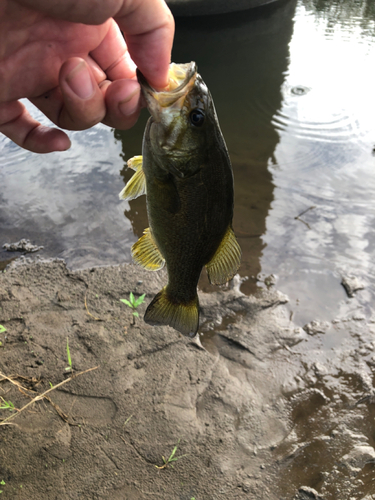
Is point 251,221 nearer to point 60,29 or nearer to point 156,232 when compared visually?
point 156,232

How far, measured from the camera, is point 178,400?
319cm

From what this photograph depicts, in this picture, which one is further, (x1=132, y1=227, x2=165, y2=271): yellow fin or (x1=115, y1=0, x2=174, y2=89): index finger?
(x1=132, y1=227, x2=165, y2=271): yellow fin

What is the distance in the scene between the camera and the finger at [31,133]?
6.91 ft

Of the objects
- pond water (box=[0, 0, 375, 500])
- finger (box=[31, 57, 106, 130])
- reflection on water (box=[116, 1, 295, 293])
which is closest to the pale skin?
finger (box=[31, 57, 106, 130])

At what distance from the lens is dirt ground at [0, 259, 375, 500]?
9.02ft

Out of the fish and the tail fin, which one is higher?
the fish

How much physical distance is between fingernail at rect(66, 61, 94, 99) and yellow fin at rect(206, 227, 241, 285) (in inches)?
35.8

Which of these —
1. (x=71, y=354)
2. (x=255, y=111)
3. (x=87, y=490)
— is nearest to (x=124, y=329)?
(x=71, y=354)

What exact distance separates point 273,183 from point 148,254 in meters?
4.18

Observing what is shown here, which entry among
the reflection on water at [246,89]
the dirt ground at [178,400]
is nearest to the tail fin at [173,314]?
the dirt ground at [178,400]

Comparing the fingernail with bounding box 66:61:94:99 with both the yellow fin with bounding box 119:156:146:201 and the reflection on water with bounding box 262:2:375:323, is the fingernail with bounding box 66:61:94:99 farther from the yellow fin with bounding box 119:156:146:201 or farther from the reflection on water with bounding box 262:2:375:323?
the reflection on water with bounding box 262:2:375:323

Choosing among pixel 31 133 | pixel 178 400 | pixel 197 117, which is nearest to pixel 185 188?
pixel 197 117

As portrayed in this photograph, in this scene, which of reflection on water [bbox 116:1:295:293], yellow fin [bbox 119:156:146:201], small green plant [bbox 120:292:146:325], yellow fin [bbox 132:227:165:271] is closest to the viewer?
yellow fin [bbox 119:156:146:201]

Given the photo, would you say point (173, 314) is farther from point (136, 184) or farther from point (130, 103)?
point (130, 103)
